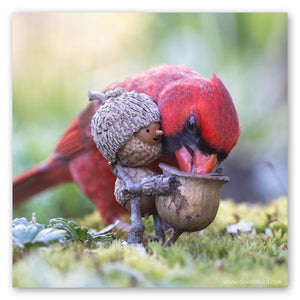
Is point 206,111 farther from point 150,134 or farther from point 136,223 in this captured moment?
point 136,223

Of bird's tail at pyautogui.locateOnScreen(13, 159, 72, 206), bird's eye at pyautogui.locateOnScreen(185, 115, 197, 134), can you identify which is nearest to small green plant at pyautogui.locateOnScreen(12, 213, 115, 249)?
bird's eye at pyautogui.locateOnScreen(185, 115, 197, 134)

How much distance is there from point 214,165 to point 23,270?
0.77 meters

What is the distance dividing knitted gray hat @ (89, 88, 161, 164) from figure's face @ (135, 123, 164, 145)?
1 cm

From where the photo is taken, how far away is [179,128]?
1.39 metres

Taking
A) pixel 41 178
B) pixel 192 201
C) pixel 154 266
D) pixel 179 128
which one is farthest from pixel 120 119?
pixel 41 178

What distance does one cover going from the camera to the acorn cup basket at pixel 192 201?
4.26 feet

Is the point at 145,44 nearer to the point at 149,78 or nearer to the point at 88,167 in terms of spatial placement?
the point at 149,78

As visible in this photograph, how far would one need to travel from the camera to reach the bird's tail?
2.13 m

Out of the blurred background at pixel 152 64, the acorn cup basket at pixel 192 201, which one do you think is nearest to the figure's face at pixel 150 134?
the acorn cup basket at pixel 192 201

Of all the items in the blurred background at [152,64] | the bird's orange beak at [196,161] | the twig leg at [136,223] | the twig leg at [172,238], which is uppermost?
the blurred background at [152,64]

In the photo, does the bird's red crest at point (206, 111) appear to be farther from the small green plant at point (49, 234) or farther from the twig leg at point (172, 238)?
the small green plant at point (49, 234)

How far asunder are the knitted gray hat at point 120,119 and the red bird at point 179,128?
0.08m
